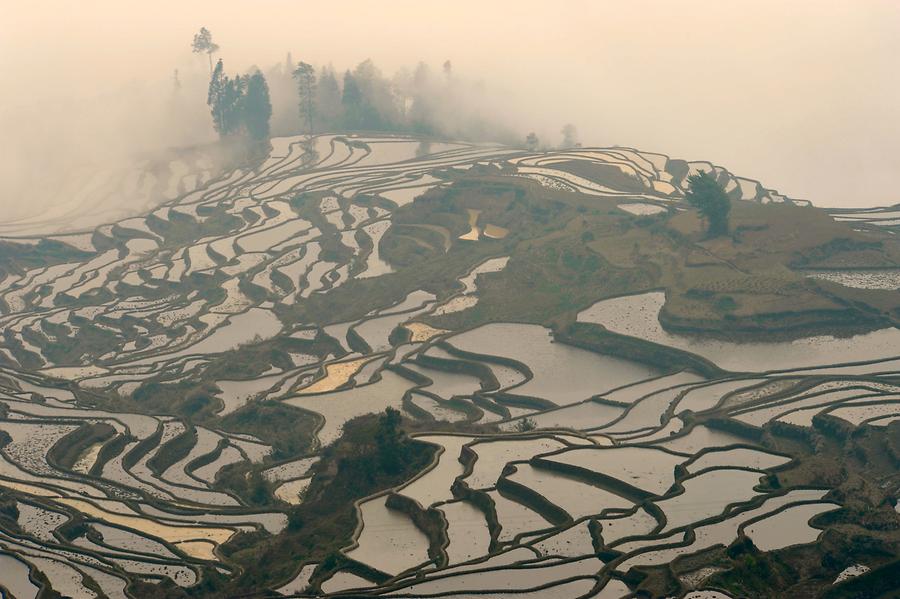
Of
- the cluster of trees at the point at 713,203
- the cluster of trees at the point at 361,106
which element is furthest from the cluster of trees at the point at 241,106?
the cluster of trees at the point at 713,203

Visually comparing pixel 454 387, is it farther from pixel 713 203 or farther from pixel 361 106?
pixel 361 106

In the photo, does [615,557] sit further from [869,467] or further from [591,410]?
[591,410]

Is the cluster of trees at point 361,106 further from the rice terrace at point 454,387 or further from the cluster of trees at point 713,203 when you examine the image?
the cluster of trees at point 713,203

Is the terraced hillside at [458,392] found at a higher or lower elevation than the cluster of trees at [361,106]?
lower

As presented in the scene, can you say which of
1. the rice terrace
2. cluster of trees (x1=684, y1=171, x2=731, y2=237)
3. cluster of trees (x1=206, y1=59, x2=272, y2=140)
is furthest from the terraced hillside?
cluster of trees (x1=206, y1=59, x2=272, y2=140)

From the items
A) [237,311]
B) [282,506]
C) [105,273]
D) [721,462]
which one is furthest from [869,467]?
[105,273]
